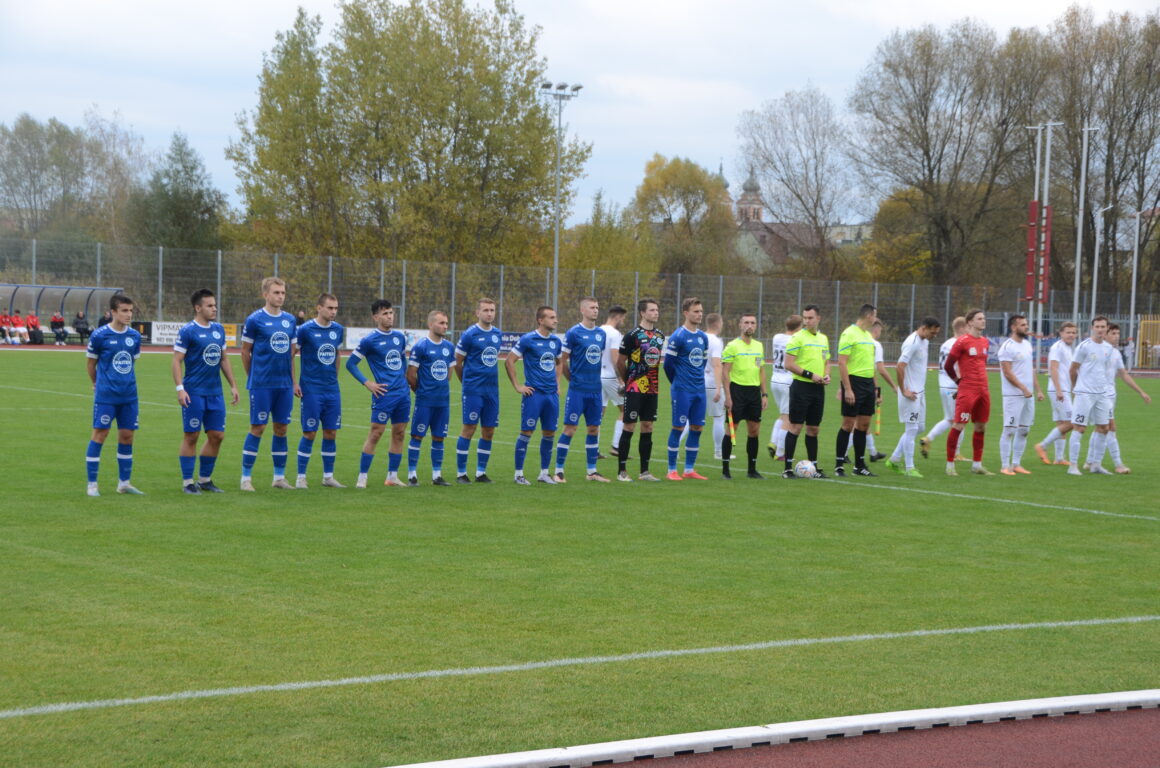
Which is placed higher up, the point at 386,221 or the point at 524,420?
the point at 386,221

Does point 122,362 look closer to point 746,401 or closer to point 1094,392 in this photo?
point 746,401

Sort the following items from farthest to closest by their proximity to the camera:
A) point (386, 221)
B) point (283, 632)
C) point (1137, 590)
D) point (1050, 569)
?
point (386, 221), point (1050, 569), point (1137, 590), point (283, 632)

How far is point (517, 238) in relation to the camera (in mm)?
55375

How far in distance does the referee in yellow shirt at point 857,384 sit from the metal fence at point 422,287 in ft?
106

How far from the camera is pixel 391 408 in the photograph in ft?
40.2

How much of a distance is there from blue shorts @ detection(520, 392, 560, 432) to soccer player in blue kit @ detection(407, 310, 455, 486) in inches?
34.6

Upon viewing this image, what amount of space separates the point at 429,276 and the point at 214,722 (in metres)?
43.0

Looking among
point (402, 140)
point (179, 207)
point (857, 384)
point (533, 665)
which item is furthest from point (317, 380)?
point (179, 207)

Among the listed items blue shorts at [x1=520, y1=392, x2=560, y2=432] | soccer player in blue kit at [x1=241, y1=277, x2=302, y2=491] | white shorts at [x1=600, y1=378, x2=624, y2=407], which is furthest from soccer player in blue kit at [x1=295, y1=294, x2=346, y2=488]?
white shorts at [x1=600, y1=378, x2=624, y2=407]

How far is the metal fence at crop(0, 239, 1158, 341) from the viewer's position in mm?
43906

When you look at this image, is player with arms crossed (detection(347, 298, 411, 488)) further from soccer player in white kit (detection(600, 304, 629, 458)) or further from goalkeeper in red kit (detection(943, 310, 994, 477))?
goalkeeper in red kit (detection(943, 310, 994, 477))

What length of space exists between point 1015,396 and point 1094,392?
3.22 ft

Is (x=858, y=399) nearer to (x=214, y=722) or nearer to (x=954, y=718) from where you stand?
(x=954, y=718)

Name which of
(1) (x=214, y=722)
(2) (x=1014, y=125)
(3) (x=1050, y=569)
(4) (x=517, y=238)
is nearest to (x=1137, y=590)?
(3) (x=1050, y=569)
